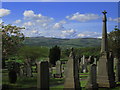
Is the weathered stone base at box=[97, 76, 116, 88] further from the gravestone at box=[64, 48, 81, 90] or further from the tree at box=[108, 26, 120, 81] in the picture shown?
the tree at box=[108, 26, 120, 81]

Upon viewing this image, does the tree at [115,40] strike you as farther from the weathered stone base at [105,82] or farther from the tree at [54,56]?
the weathered stone base at [105,82]

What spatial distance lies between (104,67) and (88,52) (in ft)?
154

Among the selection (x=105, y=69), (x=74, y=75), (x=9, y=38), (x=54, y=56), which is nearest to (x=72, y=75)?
(x=74, y=75)

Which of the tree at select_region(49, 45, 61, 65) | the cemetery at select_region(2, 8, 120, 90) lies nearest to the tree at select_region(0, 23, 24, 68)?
the cemetery at select_region(2, 8, 120, 90)

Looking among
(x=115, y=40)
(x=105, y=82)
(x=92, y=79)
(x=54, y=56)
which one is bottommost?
(x=105, y=82)

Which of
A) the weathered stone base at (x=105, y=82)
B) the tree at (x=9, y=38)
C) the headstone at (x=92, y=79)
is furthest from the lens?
the tree at (x=9, y=38)

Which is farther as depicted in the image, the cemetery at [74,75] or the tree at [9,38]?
the tree at [9,38]

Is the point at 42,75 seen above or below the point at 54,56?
above

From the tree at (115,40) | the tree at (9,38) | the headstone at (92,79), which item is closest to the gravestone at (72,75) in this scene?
the headstone at (92,79)

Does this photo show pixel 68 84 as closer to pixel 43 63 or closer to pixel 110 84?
pixel 43 63

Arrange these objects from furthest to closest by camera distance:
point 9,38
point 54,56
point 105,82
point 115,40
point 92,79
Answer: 1. point 54,56
2. point 115,40
3. point 9,38
4. point 105,82
5. point 92,79

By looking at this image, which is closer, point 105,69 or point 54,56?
point 105,69

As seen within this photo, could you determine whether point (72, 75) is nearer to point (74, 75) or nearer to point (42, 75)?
point (74, 75)

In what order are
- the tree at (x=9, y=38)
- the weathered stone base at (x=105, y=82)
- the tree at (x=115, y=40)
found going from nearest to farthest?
the weathered stone base at (x=105, y=82), the tree at (x=9, y=38), the tree at (x=115, y=40)
